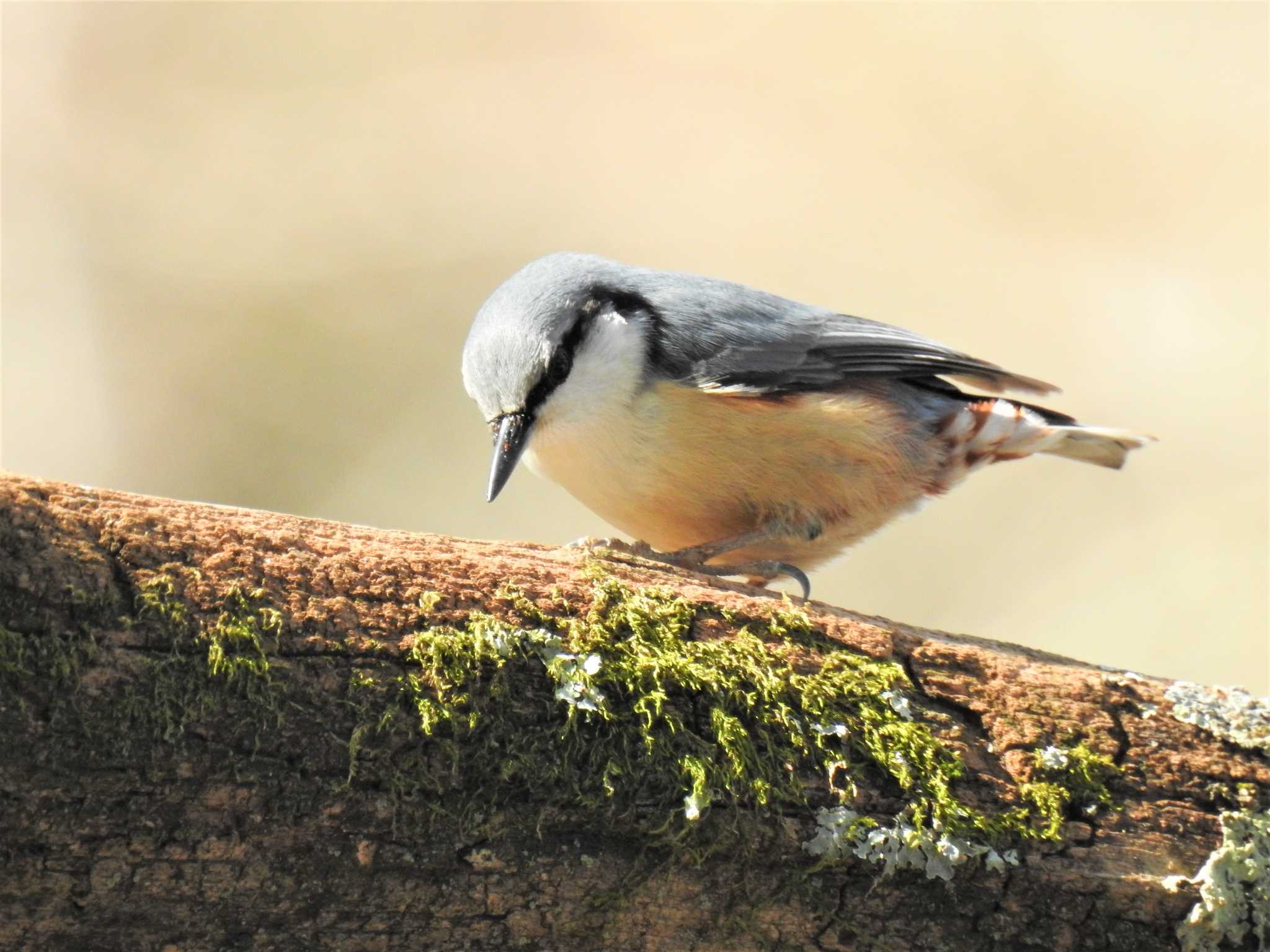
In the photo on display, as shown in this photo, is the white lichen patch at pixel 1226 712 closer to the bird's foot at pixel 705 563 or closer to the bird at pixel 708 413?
the bird's foot at pixel 705 563

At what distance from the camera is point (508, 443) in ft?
9.49

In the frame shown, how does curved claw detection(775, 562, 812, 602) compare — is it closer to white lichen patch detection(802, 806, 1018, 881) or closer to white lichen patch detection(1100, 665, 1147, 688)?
white lichen patch detection(1100, 665, 1147, 688)

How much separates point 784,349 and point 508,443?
33.4 inches

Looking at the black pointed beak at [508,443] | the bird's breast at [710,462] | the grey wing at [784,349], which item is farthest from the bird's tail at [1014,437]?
the black pointed beak at [508,443]

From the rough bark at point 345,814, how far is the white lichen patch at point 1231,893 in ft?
0.07

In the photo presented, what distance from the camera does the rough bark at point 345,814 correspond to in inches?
54.5

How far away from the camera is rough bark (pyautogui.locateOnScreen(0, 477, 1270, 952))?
138 cm

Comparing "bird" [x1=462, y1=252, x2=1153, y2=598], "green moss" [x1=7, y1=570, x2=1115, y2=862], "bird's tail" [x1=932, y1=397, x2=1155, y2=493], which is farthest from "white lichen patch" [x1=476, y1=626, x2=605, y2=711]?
"bird's tail" [x1=932, y1=397, x2=1155, y2=493]

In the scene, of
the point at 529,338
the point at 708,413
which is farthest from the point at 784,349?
the point at 529,338

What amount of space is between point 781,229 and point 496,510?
2045 millimetres

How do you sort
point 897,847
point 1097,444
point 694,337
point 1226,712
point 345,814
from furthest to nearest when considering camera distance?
1. point 1097,444
2. point 694,337
3. point 1226,712
4. point 897,847
5. point 345,814

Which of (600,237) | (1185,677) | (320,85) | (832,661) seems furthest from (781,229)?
(832,661)

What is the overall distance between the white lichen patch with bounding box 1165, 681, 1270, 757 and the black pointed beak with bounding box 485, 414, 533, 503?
1.57 meters

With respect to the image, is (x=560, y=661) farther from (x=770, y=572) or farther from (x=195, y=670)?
(x=770, y=572)
